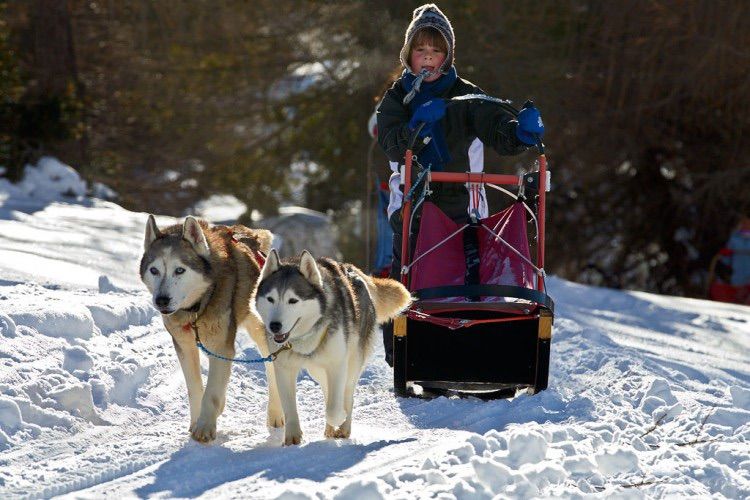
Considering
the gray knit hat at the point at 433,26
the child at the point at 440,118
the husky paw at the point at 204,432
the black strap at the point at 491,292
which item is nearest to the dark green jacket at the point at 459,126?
the child at the point at 440,118

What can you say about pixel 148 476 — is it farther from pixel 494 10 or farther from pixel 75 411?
pixel 494 10

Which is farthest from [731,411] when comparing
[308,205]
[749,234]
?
[308,205]

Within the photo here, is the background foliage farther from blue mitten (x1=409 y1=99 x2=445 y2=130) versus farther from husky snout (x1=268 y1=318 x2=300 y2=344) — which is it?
husky snout (x1=268 y1=318 x2=300 y2=344)

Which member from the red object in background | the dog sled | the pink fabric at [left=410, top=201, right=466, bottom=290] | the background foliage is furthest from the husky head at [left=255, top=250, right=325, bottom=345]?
the red object in background

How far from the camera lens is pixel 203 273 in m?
4.79

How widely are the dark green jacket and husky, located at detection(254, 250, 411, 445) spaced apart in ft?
3.93

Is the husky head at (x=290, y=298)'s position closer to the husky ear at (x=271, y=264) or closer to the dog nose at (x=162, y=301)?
the husky ear at (x=271, y=264)

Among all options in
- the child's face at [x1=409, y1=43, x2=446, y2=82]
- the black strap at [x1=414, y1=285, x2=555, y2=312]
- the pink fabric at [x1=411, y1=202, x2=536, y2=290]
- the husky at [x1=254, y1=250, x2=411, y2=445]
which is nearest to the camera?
the husky at [x1=254, y1=250, x2=411, y2=445]

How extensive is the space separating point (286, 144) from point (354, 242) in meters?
1.92

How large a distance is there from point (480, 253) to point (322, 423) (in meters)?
1.25

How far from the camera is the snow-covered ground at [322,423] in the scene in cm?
413

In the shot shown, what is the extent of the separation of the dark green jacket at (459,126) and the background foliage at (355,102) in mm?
8466

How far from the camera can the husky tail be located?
5305 millimetres

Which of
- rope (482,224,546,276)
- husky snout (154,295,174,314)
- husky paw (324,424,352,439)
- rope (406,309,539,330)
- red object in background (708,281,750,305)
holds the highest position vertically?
rope (482,224,546,276)
